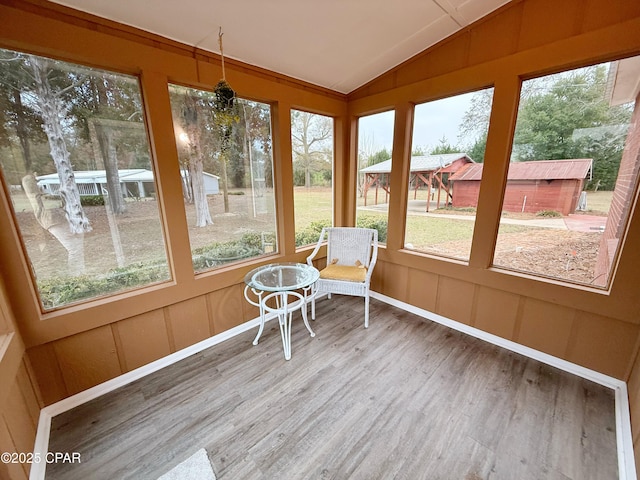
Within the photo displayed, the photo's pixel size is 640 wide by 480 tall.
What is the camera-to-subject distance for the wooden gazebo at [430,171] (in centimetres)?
227

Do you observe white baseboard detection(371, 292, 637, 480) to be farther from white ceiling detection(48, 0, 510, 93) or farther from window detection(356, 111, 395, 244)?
white ceiling detection(48, 0, 510, 93)

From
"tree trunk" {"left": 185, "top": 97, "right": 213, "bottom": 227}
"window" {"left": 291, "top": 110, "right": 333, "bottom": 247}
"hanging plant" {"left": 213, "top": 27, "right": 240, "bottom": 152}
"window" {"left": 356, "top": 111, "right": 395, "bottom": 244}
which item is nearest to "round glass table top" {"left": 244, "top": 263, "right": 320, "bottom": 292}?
"window" {"left": 291, "top": 110, "right": 333, "bottom": 247}

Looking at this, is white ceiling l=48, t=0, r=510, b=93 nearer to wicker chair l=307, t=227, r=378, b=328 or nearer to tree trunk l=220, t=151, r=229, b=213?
tree trunk l=220, t=151, r=229, b=213

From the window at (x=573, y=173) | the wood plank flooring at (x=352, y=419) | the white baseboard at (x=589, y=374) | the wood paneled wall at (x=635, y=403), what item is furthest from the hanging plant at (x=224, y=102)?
the wood paneled wall at (x=635, y=403)

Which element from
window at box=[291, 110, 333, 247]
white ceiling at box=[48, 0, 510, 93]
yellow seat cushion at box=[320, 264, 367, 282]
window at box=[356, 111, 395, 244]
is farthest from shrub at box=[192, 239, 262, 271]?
white ceiling at box=[48, 0, 510, 93]

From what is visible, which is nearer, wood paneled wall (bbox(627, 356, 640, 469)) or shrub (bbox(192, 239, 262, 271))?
wood paneled wall (bbox(627, 356, 640, 469))

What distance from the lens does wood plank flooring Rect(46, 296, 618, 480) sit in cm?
126

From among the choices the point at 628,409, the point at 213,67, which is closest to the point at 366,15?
the point at 213,67

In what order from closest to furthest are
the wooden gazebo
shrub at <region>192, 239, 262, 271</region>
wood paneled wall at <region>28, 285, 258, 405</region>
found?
wood paneled wall at <region>28, 285, 258, 405</region>, shrub at <region>192, 239, 262, 271</region>, the wooden gazebo

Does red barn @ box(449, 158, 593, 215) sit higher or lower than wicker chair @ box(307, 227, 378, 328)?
higher

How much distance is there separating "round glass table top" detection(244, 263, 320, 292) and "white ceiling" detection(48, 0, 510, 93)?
1726mm

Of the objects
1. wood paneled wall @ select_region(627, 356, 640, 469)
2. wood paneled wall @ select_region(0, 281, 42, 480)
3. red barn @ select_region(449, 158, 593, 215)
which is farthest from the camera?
red barn @ select_region(449, 158, 593, 215)

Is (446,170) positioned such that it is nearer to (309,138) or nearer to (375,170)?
(375,170)

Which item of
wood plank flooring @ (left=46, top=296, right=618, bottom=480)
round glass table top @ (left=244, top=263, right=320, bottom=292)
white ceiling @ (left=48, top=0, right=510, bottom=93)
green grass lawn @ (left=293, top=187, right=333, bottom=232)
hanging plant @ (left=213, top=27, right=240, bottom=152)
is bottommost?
wood plank flooring @ (left=46, top=296, right=618, bottom=480)
